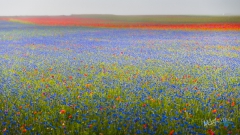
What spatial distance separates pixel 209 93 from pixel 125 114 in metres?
2.20

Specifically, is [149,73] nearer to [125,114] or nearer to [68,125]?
[125,114]

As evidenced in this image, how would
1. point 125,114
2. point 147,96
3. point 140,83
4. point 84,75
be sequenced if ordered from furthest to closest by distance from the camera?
point 84,75 < point 140,83 < point 147,96 < point 125,114

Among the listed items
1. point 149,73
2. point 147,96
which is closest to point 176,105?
point 147,96

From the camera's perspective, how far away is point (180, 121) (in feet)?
15.3

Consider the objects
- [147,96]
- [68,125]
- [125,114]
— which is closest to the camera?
[68,125]

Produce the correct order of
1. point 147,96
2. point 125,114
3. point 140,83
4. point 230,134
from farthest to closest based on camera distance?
point 140,83 < point 147,96 < point 125,114 < point 230,134

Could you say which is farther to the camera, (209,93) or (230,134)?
(209,93)

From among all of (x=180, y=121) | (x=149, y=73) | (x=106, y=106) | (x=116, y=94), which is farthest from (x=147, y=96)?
(x=149, y=73)

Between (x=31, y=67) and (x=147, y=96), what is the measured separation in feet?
16.8

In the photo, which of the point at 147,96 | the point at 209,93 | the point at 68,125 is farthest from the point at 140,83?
the point at 68,125

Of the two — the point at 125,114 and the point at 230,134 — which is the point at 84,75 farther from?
the point at 230,134

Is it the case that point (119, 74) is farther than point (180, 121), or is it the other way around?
point (119, 74)

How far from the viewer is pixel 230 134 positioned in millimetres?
4270

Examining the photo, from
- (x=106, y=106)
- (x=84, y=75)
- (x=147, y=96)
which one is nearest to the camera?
(x=106, y=106)
